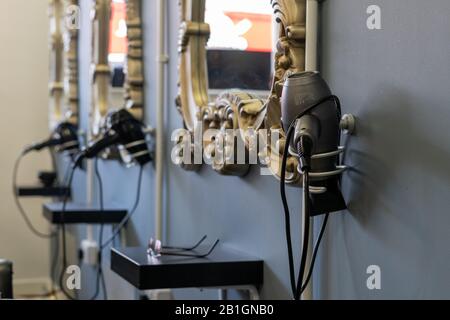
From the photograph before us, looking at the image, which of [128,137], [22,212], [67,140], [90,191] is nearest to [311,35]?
[128,137]

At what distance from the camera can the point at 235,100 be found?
4.47 ft

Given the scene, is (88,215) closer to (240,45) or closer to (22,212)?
(240,45)

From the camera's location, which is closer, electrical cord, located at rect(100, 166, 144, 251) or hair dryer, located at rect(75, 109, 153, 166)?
hair dryer, located at rect(75, 109, 153, 166)

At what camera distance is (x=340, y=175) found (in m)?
1.04

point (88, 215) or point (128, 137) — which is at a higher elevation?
point (128, 137)

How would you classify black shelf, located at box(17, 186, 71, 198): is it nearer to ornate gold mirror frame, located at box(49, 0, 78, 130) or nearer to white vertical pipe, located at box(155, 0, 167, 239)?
ornate gold mirror frame, located at box(49, 0, 78, 130)

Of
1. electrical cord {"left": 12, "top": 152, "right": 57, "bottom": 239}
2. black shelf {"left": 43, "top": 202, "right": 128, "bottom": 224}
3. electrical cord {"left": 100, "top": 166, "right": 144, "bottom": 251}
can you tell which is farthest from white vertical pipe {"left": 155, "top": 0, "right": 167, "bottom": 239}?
electrical cord {"left": 12, "top": 152, "right": 57, "bottom": 239}

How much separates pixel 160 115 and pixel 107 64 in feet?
2.38

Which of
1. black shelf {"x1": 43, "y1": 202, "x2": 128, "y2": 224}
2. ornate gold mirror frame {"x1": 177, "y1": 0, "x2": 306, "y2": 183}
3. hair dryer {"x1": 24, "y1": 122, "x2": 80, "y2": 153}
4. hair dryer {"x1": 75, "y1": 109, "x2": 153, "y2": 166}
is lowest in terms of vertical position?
black shelf {"x1": 43, "y1": 202, "x2": 128, "y2": 224}

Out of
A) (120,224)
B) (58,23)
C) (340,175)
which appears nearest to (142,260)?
(340,175)

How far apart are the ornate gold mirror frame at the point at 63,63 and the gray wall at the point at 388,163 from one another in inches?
86.0

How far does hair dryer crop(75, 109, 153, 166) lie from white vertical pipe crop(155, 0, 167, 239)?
107mm

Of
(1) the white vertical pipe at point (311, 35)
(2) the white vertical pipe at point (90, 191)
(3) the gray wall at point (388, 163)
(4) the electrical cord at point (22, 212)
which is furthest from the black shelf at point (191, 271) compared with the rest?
(4) the electrical cord at point (22, 212)

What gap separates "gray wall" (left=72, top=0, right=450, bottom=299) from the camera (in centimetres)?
84
